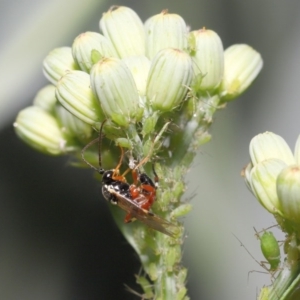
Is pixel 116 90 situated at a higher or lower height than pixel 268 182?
higher

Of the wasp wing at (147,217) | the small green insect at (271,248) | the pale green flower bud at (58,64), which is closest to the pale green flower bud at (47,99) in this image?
the pale green flower bud at (58,64)

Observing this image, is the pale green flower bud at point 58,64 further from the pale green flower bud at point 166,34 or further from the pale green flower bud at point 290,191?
the pale green flower bud at point 290,191

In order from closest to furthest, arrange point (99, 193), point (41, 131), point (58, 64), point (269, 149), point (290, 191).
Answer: point (290, 191), point (269, 149), point (58, 64), point (41, 131), point (99, 193)

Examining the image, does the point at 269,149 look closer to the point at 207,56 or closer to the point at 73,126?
the point at 207,56

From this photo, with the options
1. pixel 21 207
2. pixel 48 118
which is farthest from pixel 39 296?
pixel 48 118

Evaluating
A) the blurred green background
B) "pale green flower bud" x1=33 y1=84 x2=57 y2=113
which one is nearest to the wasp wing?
"pale green flower bud" x1=33 y1=84 x2=57 y2=113

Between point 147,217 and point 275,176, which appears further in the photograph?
point 147,217

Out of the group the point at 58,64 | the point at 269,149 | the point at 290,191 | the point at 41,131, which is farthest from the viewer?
the point at 41,131

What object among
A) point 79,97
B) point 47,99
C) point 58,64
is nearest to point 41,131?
point 47,99
